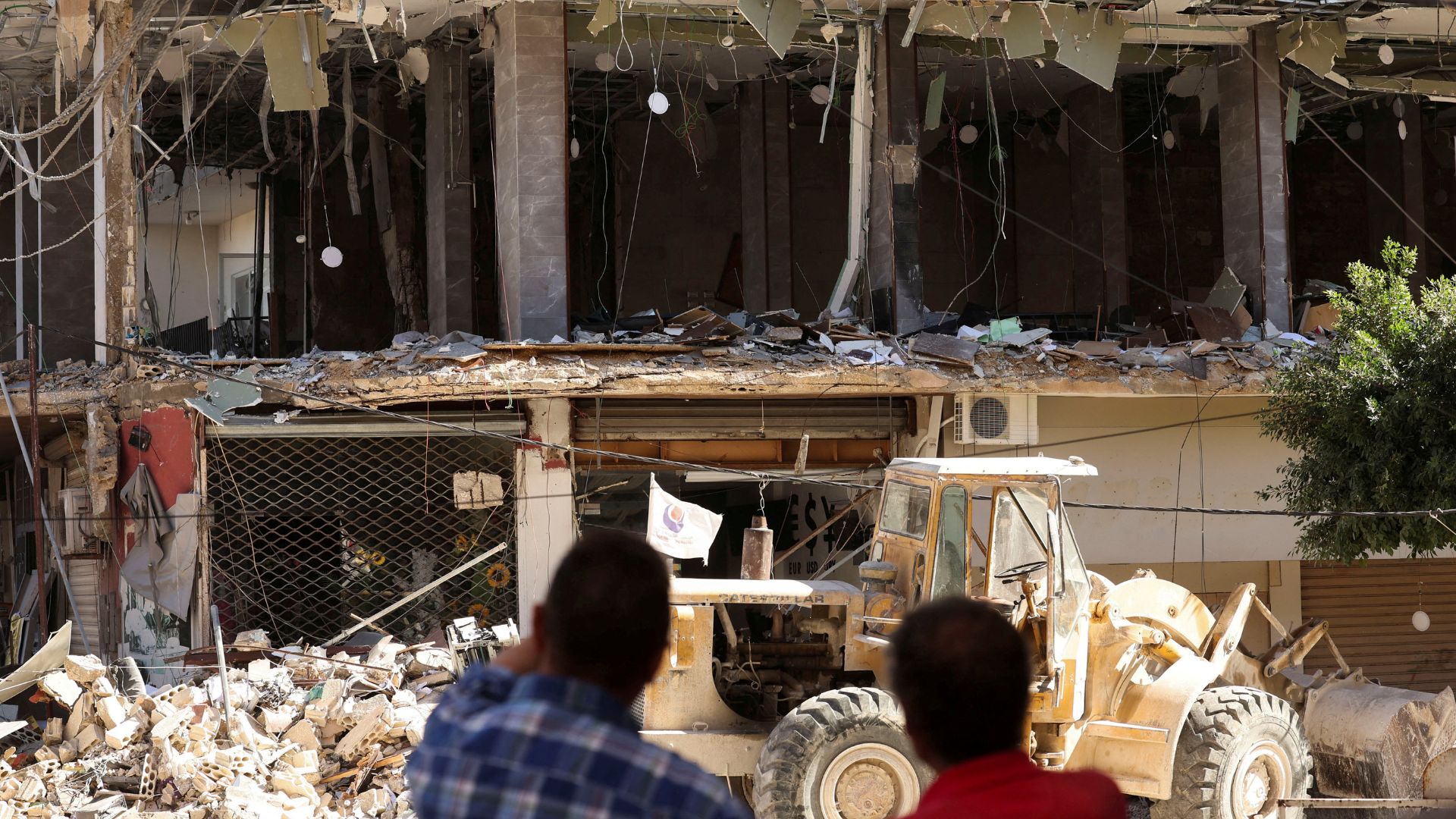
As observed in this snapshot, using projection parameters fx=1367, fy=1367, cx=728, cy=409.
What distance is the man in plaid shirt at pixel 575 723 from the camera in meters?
2.16

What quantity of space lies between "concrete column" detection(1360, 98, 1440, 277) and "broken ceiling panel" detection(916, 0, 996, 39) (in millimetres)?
7758

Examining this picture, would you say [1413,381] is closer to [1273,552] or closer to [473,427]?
[1273,552]

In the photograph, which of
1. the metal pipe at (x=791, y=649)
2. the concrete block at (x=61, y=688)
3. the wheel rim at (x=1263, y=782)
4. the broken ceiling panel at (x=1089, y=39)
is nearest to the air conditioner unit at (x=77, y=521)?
the concrete block at (x=61, y=688)

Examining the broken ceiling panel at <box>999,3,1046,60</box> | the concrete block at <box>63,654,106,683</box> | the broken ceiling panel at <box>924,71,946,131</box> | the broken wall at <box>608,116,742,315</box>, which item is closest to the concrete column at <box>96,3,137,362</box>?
the concrete block at <box>63,654,106,683</box>

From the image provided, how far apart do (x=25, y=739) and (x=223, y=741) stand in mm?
2116

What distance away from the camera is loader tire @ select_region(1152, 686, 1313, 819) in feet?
27.5

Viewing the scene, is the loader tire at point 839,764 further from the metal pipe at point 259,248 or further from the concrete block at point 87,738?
the metal pipe at point 259,248

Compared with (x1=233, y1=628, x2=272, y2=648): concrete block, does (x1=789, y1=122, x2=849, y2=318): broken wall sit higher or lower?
higher

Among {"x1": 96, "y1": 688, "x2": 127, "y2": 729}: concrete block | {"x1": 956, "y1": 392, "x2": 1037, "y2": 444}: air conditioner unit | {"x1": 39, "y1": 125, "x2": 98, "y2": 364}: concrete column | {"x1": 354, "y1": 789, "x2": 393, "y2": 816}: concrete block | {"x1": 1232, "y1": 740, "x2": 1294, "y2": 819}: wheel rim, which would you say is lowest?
{"x1": 354, "y1": 789, "x2": 393, "y2": 816}: concrete block

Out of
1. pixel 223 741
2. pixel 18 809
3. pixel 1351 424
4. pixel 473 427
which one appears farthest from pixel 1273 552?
pixel 18 809

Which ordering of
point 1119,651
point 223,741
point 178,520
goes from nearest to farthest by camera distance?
point 1119,651 → point 223,741 → point 178,520

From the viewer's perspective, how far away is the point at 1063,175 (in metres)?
19.5

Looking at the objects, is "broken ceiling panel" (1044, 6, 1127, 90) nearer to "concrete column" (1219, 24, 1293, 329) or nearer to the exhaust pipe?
"concrete column" (1219, 24, 1293, 329)

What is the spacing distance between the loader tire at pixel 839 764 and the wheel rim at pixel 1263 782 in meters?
2.09
